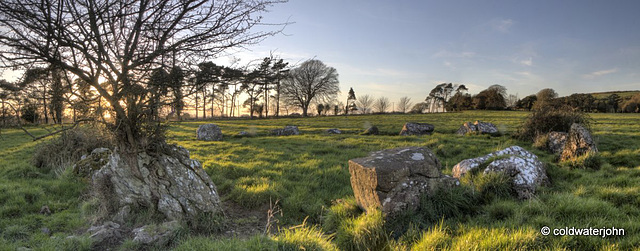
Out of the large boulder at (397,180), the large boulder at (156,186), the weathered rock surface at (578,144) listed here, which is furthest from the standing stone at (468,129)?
the large boulder at (156,186)

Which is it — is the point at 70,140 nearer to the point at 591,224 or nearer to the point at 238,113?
the point at 591,224

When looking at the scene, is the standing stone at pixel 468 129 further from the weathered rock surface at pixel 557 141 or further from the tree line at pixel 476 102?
the tree line at pixel 476 102

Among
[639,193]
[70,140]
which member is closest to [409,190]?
[639,193]

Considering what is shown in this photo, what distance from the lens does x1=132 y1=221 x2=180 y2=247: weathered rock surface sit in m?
3.90

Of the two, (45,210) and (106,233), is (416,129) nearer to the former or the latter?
(106,233)

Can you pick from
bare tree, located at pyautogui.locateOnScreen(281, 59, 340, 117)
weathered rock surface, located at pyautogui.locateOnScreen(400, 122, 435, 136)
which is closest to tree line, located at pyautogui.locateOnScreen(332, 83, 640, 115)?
bare tree, located at pyautogui.locateOnScreen(281, 59, 340, 117)

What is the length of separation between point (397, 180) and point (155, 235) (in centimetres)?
399

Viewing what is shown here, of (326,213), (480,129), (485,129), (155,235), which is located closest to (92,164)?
(155,235)

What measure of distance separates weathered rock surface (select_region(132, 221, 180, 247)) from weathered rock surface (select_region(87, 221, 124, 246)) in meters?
0.36

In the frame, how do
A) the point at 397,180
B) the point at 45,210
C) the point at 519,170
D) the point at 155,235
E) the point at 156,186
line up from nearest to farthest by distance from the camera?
1. the point at 155,235
2. the point at 397,180
3. the point at 156,186
4. the point at 519,170
5. the point at 45,210

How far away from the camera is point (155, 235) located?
3998 millimetres

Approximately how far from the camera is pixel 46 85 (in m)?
4.38

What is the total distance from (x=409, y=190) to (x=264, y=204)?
11.0ft

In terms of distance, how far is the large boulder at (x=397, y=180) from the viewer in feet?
14.1
